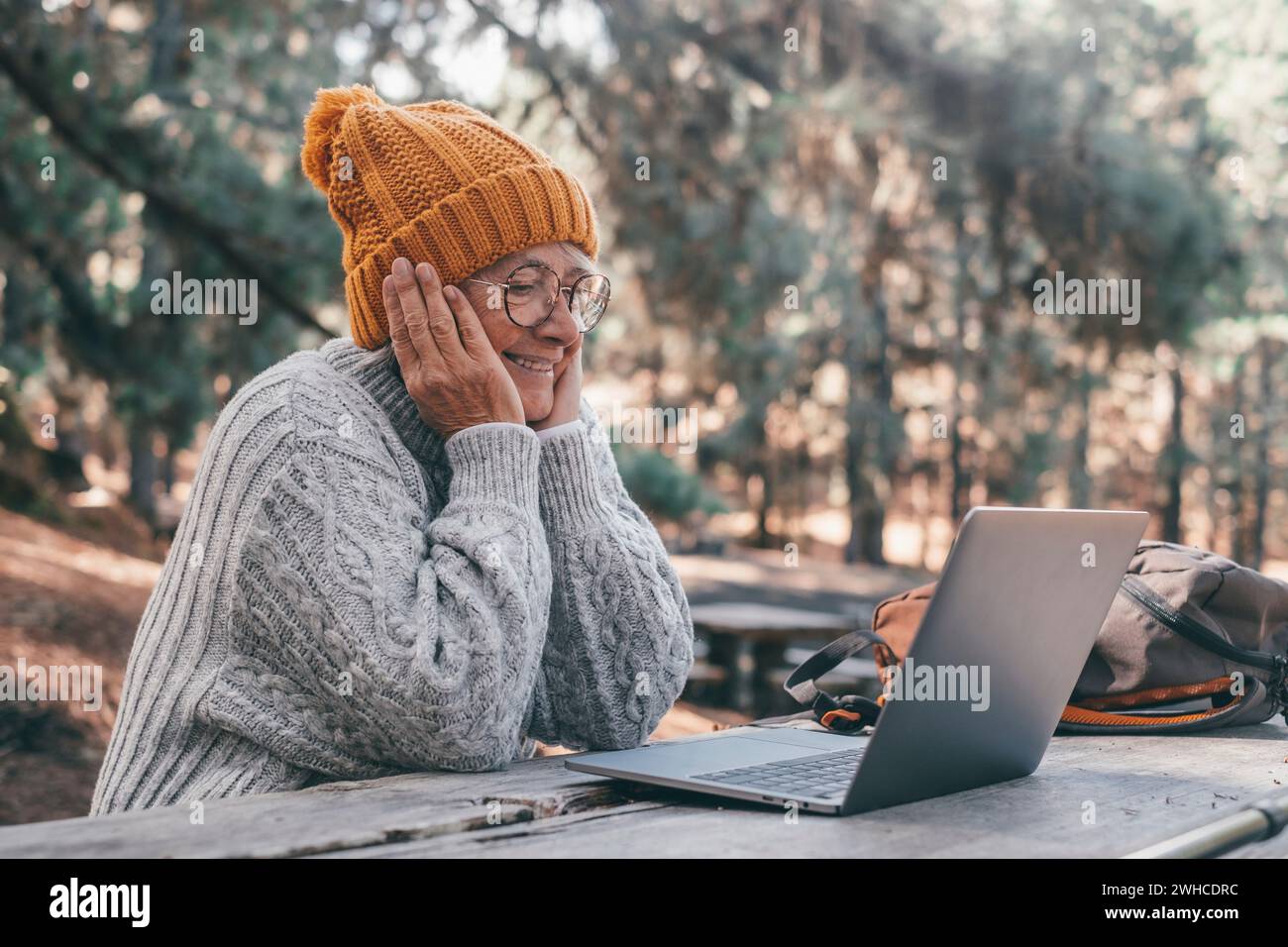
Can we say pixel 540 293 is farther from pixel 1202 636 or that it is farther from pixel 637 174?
pixel 637 174

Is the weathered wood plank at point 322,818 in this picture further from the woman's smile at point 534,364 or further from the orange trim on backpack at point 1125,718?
the orange trim on backpack at point 1125,718

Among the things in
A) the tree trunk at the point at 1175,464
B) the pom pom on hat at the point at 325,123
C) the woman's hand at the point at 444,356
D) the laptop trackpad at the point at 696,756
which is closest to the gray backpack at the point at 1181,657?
the laptop trackpad at the point at 696,756

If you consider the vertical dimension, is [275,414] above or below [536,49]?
below

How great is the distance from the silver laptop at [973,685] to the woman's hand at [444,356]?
0.61 metres

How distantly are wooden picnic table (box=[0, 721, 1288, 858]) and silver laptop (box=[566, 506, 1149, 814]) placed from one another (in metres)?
0.03

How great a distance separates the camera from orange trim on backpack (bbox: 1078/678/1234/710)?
224 centimetres

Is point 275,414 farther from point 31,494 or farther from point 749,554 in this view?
point 749,554

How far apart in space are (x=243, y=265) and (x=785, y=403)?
1614 cm

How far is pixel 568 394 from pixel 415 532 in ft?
1.67

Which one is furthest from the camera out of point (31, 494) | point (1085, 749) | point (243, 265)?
point (31, 494)

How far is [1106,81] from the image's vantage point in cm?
692

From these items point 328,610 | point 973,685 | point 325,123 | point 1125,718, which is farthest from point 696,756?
point 325,123
